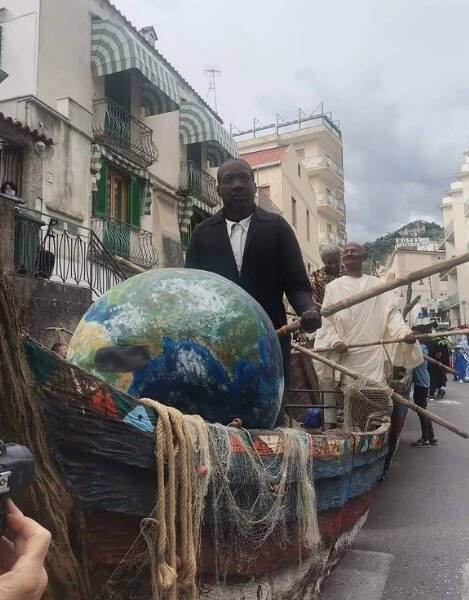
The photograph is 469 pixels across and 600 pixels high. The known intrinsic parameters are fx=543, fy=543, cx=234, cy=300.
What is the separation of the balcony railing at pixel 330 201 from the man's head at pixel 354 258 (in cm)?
2781

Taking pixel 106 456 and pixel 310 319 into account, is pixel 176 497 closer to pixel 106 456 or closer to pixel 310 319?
pixel 106 456

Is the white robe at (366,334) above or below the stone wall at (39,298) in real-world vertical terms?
below

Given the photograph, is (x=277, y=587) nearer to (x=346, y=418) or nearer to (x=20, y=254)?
(x=346, y=418)

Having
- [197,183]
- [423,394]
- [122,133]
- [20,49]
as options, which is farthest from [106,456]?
[197,183]

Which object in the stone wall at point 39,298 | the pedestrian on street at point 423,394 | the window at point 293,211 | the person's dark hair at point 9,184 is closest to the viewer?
the stone wall at point 39,298

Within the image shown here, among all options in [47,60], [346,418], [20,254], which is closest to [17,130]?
[47,60]

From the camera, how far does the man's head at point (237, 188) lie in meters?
3.12

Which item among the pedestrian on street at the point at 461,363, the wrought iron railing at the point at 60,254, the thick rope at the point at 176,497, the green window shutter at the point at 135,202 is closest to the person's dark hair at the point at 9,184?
the wrought iron railing at the point at 60,254

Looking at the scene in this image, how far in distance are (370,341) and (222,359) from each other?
8.94 ft

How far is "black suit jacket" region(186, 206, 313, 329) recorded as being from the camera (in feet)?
10.3

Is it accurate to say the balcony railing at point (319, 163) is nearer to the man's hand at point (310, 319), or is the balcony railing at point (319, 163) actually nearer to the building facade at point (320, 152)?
the building facade at point (320, 152)

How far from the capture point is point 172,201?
14.9 metres

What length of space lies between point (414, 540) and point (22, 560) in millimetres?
3251

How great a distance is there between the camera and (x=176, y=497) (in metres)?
1.63
